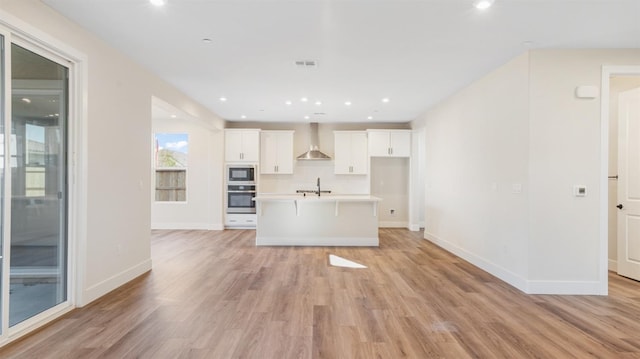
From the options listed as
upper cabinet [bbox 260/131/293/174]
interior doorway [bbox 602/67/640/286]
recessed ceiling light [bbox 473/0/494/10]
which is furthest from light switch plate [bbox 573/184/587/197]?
upper cabinet [bbox 260/131/293/174]

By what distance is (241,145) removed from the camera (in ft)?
25.5

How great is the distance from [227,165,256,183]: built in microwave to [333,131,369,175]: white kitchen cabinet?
213 cm

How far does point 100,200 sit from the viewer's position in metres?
3.30

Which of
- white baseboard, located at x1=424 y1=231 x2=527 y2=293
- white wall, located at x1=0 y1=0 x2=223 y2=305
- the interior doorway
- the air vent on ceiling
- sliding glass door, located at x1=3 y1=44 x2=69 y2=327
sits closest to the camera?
sliding glass door, located at x1=3 y1=44 x2=69 y2=327

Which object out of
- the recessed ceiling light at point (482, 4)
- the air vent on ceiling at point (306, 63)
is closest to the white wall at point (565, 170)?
the recessed ceiling light at point (482, 4)

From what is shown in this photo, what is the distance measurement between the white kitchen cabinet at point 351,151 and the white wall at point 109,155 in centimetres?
457

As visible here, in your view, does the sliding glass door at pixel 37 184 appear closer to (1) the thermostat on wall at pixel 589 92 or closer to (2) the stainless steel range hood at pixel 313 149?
(2) the stainless steel range hood at pixel 313 149

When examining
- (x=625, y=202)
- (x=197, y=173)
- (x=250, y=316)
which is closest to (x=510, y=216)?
(x=625, y=202)

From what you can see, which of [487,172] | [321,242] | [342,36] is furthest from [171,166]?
[487,172]

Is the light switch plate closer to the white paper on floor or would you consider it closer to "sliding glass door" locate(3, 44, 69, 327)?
the white paper on floor

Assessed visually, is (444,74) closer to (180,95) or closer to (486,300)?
(486,300)

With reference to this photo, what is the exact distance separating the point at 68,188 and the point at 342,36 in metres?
3.03

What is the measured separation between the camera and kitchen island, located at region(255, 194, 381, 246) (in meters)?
5.96

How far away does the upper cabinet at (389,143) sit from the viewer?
783cm
